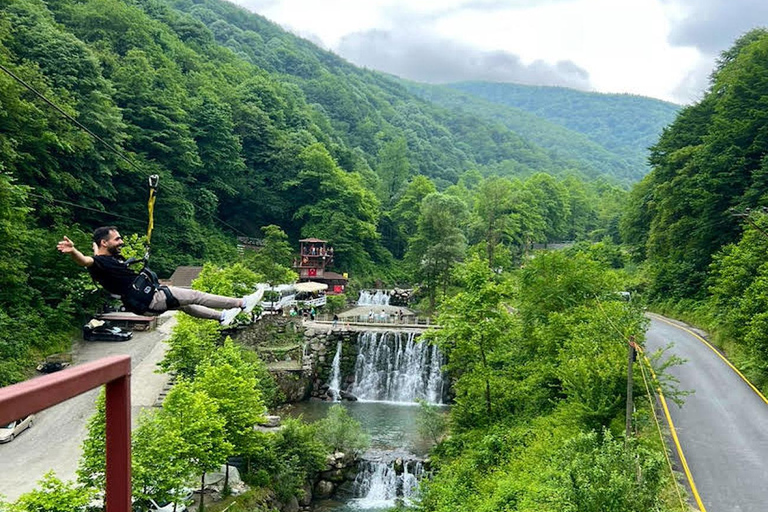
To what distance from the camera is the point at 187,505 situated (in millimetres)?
16625

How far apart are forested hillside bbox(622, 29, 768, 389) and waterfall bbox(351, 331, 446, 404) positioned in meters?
15.6

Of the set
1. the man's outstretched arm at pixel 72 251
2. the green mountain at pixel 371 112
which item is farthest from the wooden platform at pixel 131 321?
the green mountain at pixel 371 112

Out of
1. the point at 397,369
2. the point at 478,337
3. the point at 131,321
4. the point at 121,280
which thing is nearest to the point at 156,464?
the point at 121,280

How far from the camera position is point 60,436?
64.5ft

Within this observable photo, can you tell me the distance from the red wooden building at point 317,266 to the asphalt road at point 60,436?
77.8ft

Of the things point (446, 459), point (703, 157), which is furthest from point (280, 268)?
point (703, 157)

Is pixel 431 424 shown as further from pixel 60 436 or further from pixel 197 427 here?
pixel 60 436

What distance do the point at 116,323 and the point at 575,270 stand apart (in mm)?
25964

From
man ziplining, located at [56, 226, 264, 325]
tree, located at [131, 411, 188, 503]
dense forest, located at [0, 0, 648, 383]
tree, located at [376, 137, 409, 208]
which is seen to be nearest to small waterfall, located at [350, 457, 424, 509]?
tree, located at [131, 411, 188, 503]

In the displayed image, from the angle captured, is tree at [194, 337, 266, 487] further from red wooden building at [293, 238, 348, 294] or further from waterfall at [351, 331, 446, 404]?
red wooden building at [293, 238, 348, 294]

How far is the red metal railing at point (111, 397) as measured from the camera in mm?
1588

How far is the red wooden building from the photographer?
51594mm

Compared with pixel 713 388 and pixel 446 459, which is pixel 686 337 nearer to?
pixel 713 388

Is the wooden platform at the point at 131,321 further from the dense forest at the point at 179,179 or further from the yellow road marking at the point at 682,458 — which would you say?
the yellow road marking at the point at 682,458
